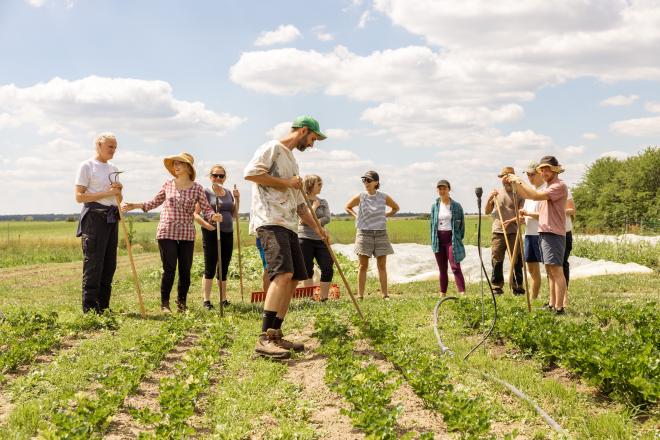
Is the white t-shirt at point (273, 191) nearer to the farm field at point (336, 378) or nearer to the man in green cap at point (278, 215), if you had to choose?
the man in green cap at point (278, 215)

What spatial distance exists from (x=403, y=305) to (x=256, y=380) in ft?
13.3

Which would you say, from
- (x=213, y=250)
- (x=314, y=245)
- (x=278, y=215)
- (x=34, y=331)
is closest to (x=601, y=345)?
(x=278, y=215)

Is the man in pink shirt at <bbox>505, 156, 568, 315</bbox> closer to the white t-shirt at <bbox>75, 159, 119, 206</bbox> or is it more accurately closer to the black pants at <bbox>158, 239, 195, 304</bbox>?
the black pants at <bbox>158, 239, 195, 304</bbox>

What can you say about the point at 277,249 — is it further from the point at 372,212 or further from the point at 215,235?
the point at 372,212

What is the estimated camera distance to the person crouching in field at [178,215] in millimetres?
8391

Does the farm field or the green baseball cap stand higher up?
the green baseball cap

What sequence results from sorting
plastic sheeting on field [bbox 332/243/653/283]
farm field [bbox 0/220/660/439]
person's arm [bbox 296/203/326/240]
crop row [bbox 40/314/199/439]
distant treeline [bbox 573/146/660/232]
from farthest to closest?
1. distant treeline [bbox 573/146/660/232]
2. plastic sheeting on field [bbox 332/243/653/283]
3. person's arm [bbox 296/203/326/240]
4. farm field [bbox 0/220/660/439]
5. crop row [bbox 40/314/199/439]

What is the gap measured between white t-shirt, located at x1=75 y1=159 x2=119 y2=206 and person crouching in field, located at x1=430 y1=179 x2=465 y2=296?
5214mm

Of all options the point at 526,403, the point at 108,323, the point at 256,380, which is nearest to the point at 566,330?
the point at 526,403

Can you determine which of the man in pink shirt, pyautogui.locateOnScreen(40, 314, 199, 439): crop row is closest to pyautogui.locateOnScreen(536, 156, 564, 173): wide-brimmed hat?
the man in pink shirt

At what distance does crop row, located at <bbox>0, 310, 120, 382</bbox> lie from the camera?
18.7 ft

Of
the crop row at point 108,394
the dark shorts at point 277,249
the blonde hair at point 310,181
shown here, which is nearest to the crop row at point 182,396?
the crop row at point 108,394

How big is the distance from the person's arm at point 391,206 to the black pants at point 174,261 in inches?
133

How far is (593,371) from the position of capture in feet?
15.3
